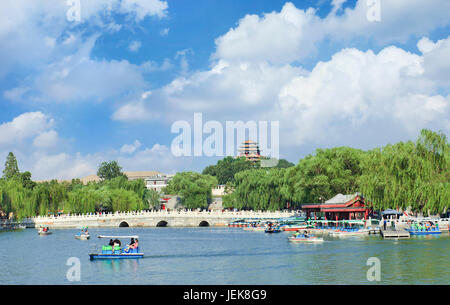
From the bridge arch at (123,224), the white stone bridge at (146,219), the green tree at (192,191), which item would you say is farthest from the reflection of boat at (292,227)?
the green tree at (192,191)

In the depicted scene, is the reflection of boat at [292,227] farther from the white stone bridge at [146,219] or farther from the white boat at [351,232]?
the white stone bridge at [146,219]

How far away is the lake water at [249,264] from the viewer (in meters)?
27.8

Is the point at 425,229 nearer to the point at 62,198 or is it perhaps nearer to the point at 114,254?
the point at 114,254

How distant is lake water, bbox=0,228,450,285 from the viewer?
91.1ft

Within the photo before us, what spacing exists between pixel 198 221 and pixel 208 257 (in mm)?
45881

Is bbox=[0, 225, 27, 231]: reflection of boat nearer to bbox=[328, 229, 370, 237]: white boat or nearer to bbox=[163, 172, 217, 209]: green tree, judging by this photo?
bbox=[163, 172, 217, 209]: green tree

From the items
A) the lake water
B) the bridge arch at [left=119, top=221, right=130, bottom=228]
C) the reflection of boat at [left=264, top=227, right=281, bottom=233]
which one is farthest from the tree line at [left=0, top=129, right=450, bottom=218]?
the reflection of boat at [left=264, top=227, right=281, bottom=233]

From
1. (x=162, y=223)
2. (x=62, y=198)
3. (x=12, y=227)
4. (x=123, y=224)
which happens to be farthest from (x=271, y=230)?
(x=12, y=227)

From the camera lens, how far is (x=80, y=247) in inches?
1879

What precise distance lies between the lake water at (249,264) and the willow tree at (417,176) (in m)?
4.82

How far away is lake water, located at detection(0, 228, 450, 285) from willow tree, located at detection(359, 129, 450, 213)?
15.8ft
